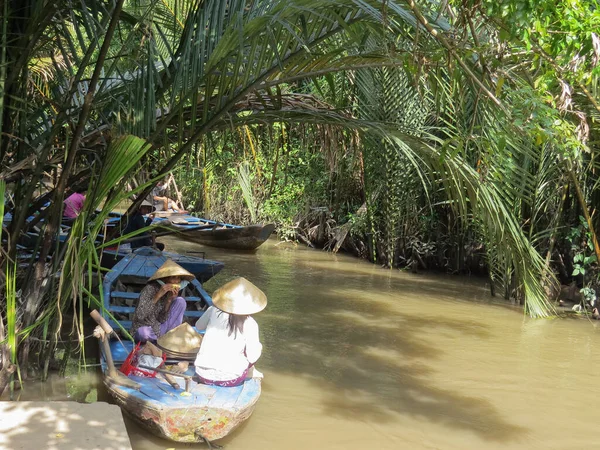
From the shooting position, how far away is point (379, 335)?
752 cm

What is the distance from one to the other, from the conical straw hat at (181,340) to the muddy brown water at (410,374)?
1.83ft

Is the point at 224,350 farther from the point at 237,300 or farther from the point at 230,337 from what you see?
the point at 237,300

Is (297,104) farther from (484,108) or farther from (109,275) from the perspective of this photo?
(109,275)

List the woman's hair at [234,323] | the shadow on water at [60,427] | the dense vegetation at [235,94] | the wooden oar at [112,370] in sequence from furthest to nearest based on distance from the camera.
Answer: the woman's hair at [234,323] < the wooden oar at [112,370] < the dense vegetation at [235,94] < the shadow on water at [60,427]

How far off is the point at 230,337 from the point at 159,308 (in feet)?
2.54

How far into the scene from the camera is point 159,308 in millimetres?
4906

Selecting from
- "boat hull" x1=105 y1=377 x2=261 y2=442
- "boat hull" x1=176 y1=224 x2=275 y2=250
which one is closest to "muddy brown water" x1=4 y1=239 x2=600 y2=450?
"boat hull" x1=105 y1=377 x2=261 y2=442

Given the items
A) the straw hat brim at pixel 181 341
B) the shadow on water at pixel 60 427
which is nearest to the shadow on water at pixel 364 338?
the straw hat brim at pixel 181 341

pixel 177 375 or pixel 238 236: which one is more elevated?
pixel 238 236

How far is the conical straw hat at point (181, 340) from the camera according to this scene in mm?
4504

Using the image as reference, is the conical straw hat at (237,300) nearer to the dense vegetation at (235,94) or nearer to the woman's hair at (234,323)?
the woman's hair at (234,323)

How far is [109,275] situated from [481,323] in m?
4.46

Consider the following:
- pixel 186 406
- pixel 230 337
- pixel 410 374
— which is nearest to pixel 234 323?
pixel 230 337

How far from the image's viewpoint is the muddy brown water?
4.78 meters
